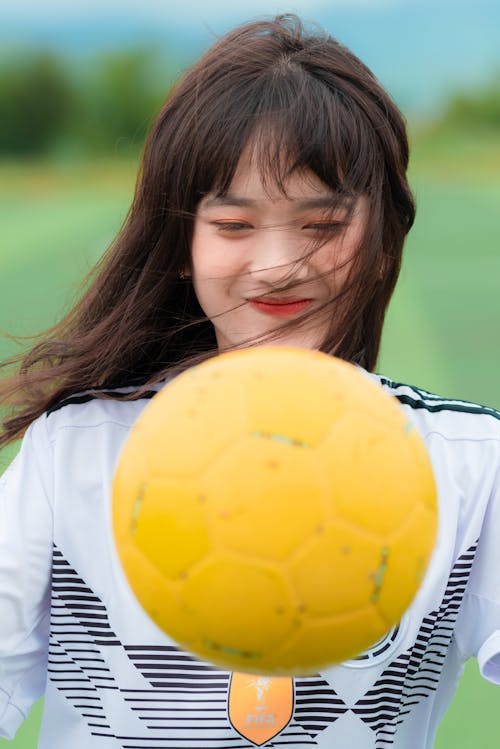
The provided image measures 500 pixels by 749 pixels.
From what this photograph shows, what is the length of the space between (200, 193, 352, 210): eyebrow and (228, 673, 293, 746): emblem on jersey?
66 cm

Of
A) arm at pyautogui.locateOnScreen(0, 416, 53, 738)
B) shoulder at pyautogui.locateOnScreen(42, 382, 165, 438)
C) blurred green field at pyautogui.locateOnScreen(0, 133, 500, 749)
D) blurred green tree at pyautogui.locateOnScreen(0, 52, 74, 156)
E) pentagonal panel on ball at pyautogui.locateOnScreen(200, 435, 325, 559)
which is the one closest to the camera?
pentagonal panel on ball at pyautogui.locateOnScreen(200, 435, 325, 559)

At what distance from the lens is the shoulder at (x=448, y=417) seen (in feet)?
5.51

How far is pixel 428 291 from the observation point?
7707 mm

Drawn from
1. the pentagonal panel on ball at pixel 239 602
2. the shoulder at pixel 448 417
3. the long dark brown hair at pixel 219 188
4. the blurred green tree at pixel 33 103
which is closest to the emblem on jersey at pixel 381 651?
the shoulder at pixel 448 417

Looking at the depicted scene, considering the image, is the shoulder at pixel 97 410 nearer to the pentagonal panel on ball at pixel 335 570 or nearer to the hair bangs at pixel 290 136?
the hair bangs at pixel 290 136

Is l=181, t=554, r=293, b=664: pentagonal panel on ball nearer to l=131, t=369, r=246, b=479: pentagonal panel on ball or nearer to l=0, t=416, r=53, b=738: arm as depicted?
l=131, t=369, r=246, b=479: pentagonal panel on ball

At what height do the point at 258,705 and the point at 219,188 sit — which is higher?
the point at 219,188

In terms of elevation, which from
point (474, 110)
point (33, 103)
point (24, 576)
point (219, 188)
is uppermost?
point (219, 188)

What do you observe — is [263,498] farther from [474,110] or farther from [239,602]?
[474,110]

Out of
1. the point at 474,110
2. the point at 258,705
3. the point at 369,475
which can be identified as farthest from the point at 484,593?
the point at 474,110

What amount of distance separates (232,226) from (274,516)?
63 cm

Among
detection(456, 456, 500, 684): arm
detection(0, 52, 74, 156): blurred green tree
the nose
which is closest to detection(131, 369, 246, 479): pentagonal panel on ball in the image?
the nose

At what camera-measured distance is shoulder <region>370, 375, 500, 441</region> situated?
1.68 meters

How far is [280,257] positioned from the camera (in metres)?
1.55
